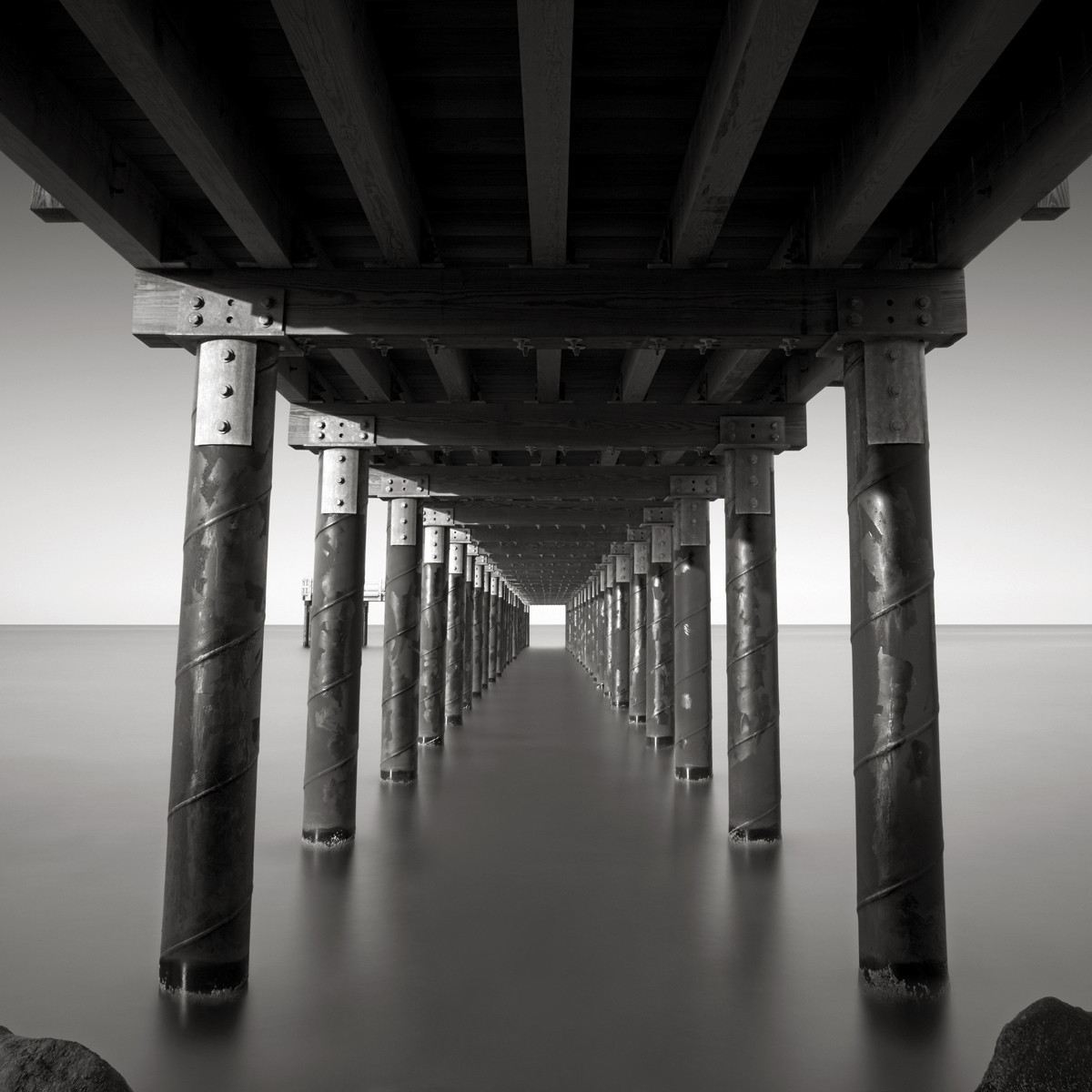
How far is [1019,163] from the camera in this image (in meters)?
4.48

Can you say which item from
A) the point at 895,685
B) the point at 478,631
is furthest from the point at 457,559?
the point at 895,685

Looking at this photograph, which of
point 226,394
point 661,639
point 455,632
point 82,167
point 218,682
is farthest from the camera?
point 455,632

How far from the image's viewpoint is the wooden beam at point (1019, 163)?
13.3ft

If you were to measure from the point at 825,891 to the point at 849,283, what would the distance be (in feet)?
15.7

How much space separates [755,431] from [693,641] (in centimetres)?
407

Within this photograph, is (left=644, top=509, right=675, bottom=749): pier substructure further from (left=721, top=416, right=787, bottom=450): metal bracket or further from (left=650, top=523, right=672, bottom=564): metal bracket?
(left=721, top=416, right=787, bottom=450): metal bracket

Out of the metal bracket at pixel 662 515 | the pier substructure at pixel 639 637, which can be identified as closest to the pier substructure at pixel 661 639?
the metal bracket at pixel 662 515

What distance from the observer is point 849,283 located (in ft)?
18.8

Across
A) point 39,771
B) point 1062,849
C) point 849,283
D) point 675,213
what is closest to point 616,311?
point 675,213

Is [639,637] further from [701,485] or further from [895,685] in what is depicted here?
[895,685]

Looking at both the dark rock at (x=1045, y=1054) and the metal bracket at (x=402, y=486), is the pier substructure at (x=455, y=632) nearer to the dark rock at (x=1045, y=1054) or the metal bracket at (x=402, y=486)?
the metal bracket at (x=402, y=486)

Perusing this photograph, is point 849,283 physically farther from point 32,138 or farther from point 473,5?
point 32,138

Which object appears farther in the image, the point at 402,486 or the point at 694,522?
the point at 694,522

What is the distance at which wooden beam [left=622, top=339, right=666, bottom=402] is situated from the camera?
746 centimetres
